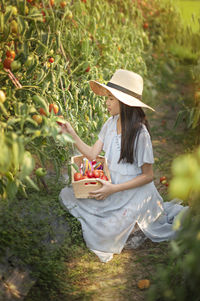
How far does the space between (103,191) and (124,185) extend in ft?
0.39

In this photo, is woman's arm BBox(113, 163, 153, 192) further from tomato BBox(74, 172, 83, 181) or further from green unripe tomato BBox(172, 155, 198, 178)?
green unripe tomato BBox(172, 155, 198, 178)

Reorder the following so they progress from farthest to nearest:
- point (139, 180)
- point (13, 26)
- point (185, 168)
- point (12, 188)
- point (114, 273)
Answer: point (139, 180) < point (114, 273) < point (13, 26) < point (12, 188) < point (185, 168)

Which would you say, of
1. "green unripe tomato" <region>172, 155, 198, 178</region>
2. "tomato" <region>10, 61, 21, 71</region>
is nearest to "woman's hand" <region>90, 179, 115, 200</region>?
"tomato" <region>10, 61, 21, 71</region>

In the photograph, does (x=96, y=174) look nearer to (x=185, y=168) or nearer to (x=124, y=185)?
(x=124, y=185)

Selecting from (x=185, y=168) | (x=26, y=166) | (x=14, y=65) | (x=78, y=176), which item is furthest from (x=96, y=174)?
(x=185, y=168)

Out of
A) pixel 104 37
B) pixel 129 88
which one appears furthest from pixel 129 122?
pixel 104 37

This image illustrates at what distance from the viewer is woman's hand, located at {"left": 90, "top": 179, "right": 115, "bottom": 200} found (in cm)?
198

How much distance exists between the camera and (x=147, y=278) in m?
1.85

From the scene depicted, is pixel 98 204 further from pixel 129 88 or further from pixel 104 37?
pixel 104 37

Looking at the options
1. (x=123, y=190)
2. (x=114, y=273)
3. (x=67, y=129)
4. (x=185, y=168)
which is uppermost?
(x=185, y=168)

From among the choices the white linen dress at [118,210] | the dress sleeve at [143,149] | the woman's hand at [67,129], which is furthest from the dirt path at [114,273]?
the woman's hand at [67,129]

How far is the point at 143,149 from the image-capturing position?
197 centimetres

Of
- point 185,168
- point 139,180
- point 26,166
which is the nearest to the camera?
point 185,168

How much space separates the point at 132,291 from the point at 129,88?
40.3 inches
